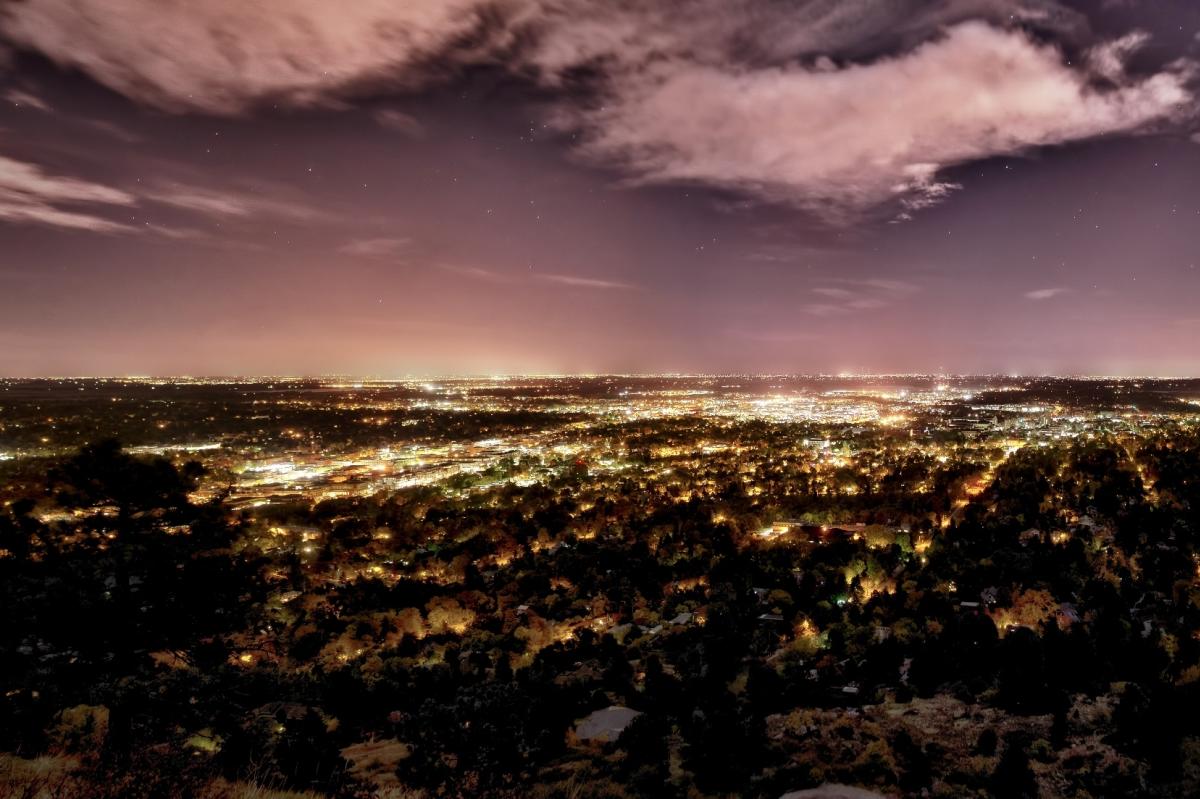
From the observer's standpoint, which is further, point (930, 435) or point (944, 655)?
point (930, 435)

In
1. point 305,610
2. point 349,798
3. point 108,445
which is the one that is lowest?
point 305,610

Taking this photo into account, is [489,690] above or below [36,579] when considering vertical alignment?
below

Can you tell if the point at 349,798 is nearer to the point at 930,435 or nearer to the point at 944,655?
the point at 944,655

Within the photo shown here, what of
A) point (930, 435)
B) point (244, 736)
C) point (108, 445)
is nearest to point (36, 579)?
point (108, 445)

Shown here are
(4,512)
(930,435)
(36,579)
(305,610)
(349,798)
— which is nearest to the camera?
(349,798)

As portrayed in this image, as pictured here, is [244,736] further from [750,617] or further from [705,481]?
[705,481]

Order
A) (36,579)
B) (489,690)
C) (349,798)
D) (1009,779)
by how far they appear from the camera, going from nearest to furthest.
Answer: (349,798), (36,579), (1009,779), (489,690)
